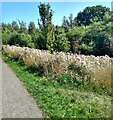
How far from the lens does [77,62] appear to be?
557 inches

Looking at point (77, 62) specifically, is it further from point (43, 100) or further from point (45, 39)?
point (45, 39)

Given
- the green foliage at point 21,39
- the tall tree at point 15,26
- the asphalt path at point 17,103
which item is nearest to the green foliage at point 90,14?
the tall tree at point 15,26

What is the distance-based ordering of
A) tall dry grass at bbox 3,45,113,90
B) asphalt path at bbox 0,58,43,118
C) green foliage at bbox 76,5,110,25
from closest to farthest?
Result: 1. asphalt path at bbox 0,58,43,118
2. tall dry grass at bbox 3,45,113,90
3. green foliage at bbox 76,5,110,25

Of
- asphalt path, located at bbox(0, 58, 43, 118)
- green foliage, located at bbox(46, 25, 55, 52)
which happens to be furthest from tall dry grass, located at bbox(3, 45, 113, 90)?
green foliage, located at bbox(46, 25, 55, 52)

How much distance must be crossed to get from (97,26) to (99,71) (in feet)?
127

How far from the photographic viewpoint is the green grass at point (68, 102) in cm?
845

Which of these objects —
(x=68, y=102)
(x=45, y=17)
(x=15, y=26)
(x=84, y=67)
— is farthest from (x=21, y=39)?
(x=68, y=102)

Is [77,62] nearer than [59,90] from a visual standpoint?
No

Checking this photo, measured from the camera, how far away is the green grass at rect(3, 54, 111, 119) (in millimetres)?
8453

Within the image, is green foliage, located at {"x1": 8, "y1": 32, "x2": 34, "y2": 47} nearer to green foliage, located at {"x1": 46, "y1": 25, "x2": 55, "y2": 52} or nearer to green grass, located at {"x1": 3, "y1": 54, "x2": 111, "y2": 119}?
green foliage, located at {"x1": 46, "y1": 25, "x2": 55, "y2": 52}

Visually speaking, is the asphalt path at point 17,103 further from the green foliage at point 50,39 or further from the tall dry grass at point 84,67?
the green foliage at point 50,39

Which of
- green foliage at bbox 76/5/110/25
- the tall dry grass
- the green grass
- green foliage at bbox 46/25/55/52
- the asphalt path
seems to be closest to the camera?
the green grass

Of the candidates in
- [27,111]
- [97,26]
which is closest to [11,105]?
[27,111]

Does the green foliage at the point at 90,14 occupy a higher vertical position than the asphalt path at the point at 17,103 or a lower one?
higher
